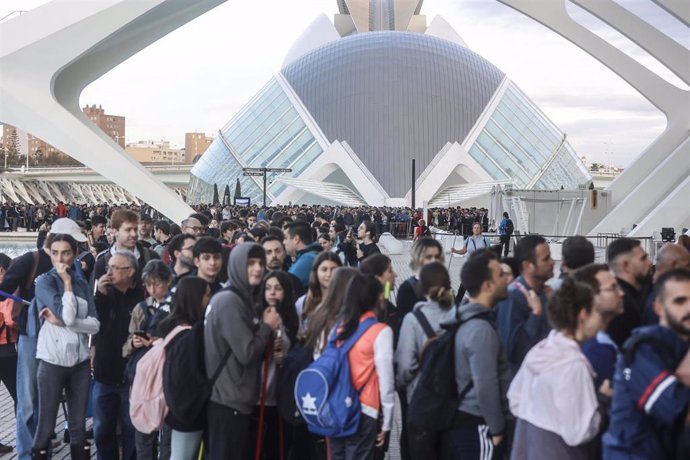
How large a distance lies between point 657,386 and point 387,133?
4944 centimetres

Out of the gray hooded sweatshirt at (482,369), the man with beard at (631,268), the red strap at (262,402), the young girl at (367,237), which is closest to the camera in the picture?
the gray hooded sweatshirt at (482,369)

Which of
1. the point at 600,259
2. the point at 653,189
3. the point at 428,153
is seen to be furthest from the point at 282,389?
the point at 428,153

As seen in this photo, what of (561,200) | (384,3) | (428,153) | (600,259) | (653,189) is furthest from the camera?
(384,3)

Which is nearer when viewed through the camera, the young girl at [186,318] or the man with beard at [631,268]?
the young girl at [186,318]

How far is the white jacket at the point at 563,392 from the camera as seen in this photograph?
3697 mm

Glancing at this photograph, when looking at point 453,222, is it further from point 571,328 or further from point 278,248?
point 571,328

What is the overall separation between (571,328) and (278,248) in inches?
123

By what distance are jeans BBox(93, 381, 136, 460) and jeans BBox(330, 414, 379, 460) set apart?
1.81 m

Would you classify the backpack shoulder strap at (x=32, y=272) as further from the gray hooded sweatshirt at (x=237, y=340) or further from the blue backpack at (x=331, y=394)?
the blue backpack at (x=331, y=394)

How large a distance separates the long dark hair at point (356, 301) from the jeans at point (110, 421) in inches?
77.1

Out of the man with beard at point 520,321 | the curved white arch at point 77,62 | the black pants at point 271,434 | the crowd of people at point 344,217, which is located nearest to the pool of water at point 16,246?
the crowd of people at point 344,217

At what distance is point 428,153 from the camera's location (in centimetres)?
5250

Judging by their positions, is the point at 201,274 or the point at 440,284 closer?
the point at 440,284

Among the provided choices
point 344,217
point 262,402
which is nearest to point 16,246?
point 344,217
